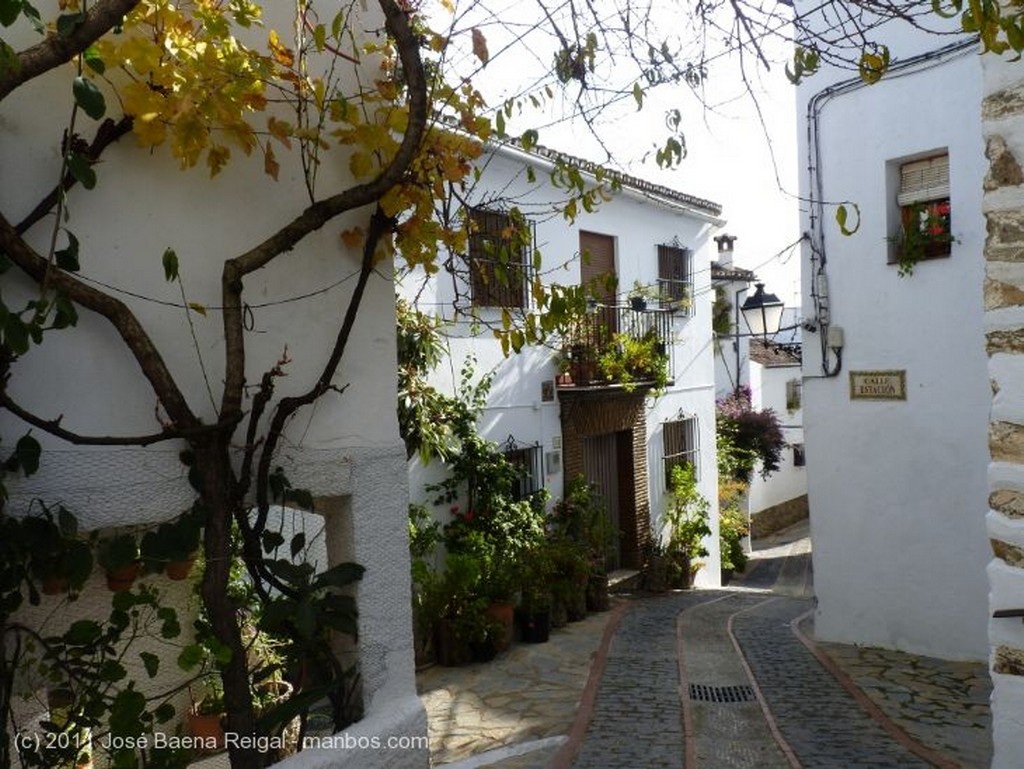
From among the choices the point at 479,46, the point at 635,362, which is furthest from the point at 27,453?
the point at 635,362

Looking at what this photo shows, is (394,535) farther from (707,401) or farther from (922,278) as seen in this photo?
(707,401)

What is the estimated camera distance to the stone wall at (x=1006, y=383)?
336cm

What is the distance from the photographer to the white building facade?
9383 mm

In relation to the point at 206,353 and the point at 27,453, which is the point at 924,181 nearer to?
the point at 206,353

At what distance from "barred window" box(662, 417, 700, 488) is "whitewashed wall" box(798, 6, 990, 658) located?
4.39m

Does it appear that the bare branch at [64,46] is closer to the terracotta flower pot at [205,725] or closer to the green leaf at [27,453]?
the green leaf at [27,453]

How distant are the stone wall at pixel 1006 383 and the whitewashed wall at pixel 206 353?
7.72 ft

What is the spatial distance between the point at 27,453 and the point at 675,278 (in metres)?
11.4

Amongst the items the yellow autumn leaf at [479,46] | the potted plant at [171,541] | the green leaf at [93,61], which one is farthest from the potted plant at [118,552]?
the yellow autumn leaf at [479,46]

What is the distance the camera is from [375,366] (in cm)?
330

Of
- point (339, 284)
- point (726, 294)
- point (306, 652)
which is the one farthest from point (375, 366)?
point (726, 294)

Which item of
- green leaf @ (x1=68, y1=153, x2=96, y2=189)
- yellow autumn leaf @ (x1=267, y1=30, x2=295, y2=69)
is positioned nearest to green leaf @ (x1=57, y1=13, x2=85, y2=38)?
green leaf @ (x1=68, y1=153, x2=96, y2=189)

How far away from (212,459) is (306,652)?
85 centimetres

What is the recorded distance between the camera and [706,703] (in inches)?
248
